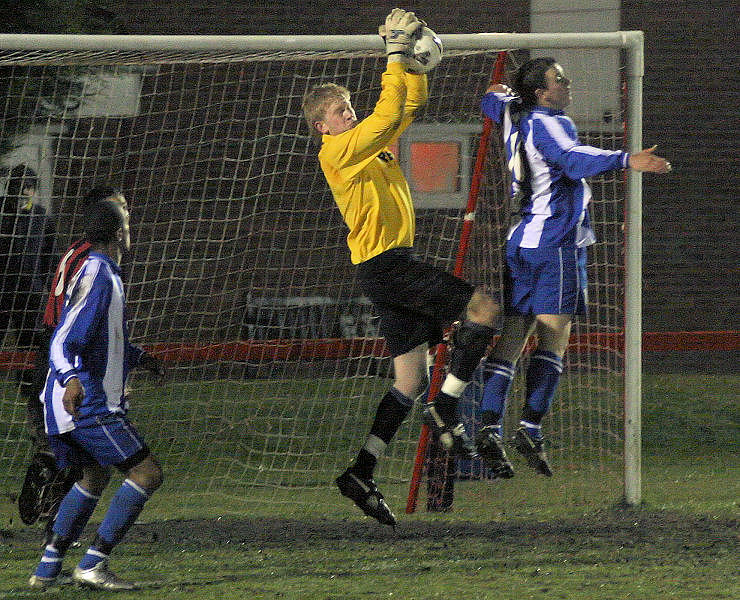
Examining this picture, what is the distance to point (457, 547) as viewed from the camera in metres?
5.62

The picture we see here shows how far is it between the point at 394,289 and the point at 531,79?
122 cm

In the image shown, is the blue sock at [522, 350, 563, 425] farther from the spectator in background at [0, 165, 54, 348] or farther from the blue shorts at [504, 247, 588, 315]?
the spectator in background at [0, 165, 54, 348]

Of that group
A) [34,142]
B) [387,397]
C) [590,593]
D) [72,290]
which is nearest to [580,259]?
[387,397]

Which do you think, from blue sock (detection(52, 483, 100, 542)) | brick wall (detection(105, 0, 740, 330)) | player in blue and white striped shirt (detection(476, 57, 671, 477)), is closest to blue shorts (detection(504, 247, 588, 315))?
player in blue and white striped shirt (detection(476, 57, 671, 477))

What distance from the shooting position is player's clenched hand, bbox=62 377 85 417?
15.2 feet

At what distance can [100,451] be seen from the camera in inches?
188

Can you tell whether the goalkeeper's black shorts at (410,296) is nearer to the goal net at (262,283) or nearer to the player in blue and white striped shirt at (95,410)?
the goal net at (262,283)

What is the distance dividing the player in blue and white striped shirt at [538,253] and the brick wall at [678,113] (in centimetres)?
804

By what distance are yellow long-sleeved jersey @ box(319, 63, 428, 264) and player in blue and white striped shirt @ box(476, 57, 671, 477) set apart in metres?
0.57

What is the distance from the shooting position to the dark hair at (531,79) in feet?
19.6

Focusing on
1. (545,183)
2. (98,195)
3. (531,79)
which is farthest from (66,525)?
(531,79)

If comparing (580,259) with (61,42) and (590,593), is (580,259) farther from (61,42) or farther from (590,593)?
(61,42)

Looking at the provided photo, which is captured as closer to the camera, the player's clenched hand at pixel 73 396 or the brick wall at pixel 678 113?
the player's clenched hand at pixel 73 396

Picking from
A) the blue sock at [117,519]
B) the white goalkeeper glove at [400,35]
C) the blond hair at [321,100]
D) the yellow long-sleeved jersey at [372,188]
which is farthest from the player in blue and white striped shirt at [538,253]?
the blue sock at [117,519]
